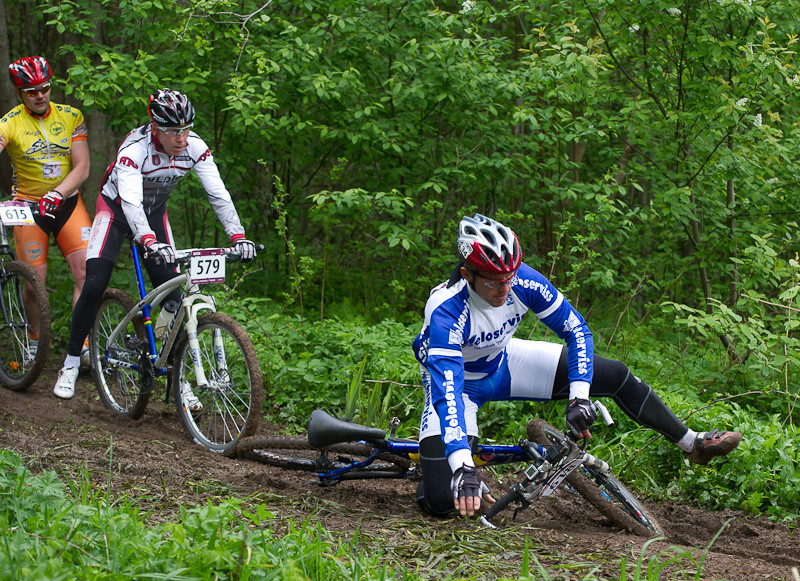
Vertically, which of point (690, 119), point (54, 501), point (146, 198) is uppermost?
point (690, 119)

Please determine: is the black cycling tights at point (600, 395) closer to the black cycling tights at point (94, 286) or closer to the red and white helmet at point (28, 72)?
the black cycling tights at point (94, 286)

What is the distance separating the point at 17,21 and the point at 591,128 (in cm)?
1018

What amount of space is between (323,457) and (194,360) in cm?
115

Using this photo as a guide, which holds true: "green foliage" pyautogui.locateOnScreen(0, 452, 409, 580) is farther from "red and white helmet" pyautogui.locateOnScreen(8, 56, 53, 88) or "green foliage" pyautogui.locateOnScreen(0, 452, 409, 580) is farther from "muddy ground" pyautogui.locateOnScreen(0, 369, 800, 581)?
"red and white helmet" pyautogui.locateOnScreen(8, 56, 53, 88)

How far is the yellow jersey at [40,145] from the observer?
19.1 feet

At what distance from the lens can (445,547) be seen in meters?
3.25

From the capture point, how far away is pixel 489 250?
3590mm

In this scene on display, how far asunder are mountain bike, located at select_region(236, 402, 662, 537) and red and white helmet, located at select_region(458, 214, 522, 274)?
2.74ft

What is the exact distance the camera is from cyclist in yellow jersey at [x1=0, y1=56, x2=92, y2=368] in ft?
19.1

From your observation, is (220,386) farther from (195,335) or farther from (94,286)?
(94,286)

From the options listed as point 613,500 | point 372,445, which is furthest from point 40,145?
point 613,500

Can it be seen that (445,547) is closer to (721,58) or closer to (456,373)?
(456,373)

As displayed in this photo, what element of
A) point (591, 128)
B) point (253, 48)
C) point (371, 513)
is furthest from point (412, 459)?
point (253, 48)

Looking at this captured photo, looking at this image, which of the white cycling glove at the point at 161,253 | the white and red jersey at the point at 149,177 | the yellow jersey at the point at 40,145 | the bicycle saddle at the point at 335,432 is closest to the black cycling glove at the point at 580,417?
the bicycle saddle at the point at 335,432
